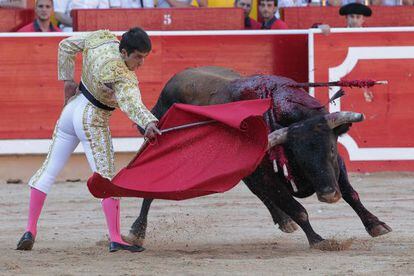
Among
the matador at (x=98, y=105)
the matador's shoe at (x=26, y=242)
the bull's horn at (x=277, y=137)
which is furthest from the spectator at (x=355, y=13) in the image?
the matador's shoe at (x=26, y=242)

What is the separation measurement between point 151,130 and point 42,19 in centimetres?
409

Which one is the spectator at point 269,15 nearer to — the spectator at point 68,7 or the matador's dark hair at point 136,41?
the spectator at point 68,7

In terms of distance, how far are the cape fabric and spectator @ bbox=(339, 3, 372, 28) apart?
3863mm

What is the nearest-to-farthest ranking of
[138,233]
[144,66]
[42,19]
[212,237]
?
[138,233] < [212,237] < [42,19] < [144,66]

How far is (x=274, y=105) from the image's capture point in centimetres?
626

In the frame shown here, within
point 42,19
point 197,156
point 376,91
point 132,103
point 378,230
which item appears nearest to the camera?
point 132,103

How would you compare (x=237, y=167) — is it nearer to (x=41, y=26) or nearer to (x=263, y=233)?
(x=263, y=233)

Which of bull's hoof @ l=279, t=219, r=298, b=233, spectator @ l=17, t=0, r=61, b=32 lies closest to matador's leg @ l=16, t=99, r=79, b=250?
bull's hoof @ l=279, t=219, r=298, b=233

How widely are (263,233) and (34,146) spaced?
318cm

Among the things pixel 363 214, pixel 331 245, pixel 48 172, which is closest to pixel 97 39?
pixel 48 172

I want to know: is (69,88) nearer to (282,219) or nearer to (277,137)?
(277,137)

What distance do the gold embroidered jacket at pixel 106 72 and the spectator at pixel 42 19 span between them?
3391mm

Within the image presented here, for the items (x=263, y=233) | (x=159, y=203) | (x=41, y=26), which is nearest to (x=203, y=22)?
(x=41, y=26)

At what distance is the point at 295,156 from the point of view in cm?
609
